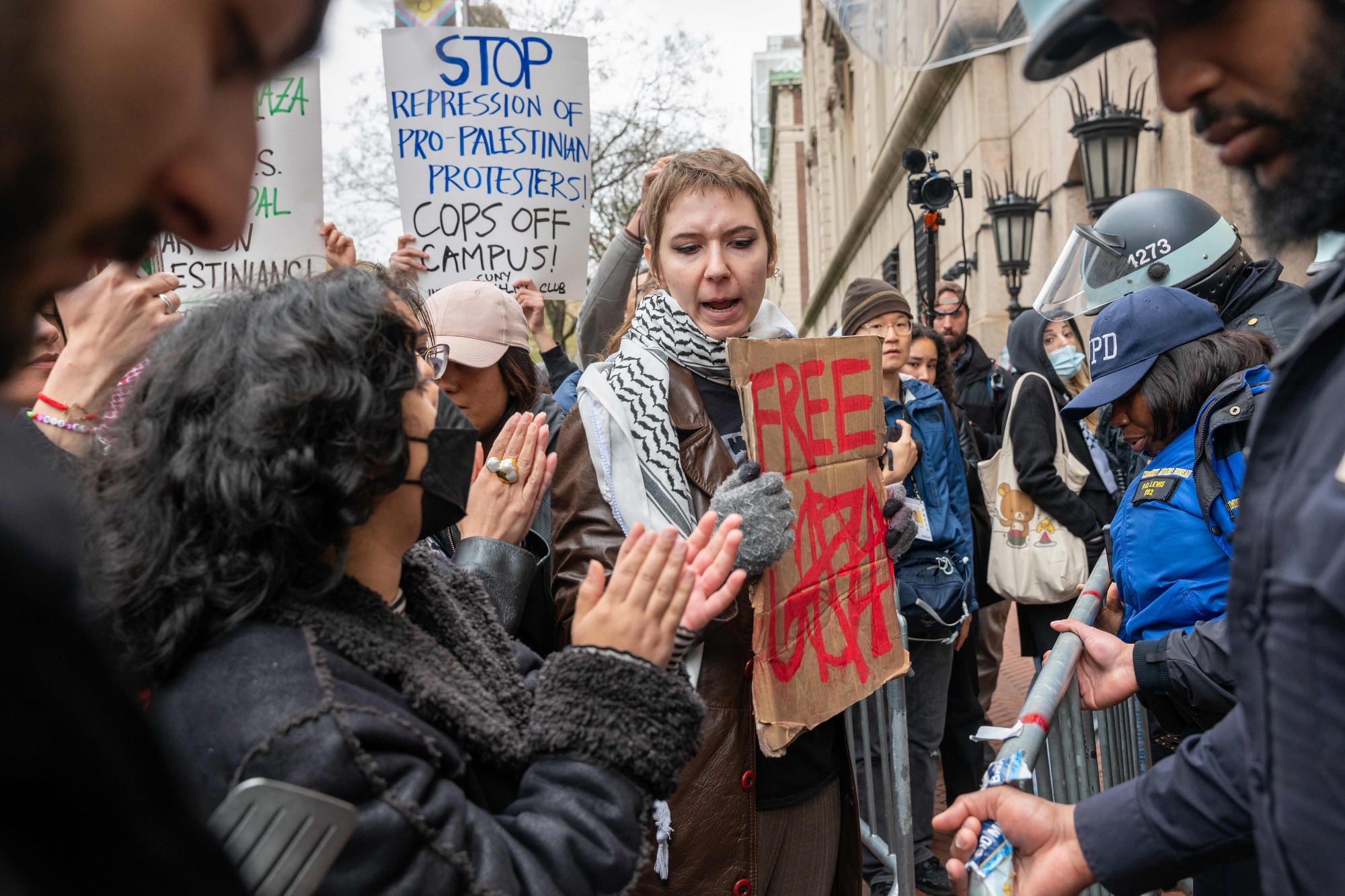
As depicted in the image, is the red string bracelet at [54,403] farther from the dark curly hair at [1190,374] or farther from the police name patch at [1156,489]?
the dark curly hair at [1190,374]

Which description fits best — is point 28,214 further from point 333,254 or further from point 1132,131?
point 1132,131


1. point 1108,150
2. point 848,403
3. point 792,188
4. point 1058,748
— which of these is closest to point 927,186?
point 1108,150

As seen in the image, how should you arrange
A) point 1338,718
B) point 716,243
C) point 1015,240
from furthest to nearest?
point 1015,240, point 716,243, point 1338,718

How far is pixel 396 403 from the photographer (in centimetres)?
145

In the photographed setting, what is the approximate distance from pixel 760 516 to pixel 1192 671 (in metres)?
0.93

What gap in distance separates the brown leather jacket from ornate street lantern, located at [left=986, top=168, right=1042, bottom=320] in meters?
8.78

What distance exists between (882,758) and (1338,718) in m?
2.48

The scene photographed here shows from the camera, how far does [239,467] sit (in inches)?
50.5

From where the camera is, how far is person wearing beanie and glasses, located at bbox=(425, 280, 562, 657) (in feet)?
7.50

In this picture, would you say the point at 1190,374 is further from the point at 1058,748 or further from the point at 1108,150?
the point at 1108,150

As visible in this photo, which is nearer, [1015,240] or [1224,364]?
[1224,364]

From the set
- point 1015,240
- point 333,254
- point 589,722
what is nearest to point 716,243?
point 589,722

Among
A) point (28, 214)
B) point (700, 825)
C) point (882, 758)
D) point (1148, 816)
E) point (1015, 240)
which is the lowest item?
point (882, 758)

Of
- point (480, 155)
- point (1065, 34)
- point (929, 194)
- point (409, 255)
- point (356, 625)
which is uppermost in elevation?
point (929, 194)
